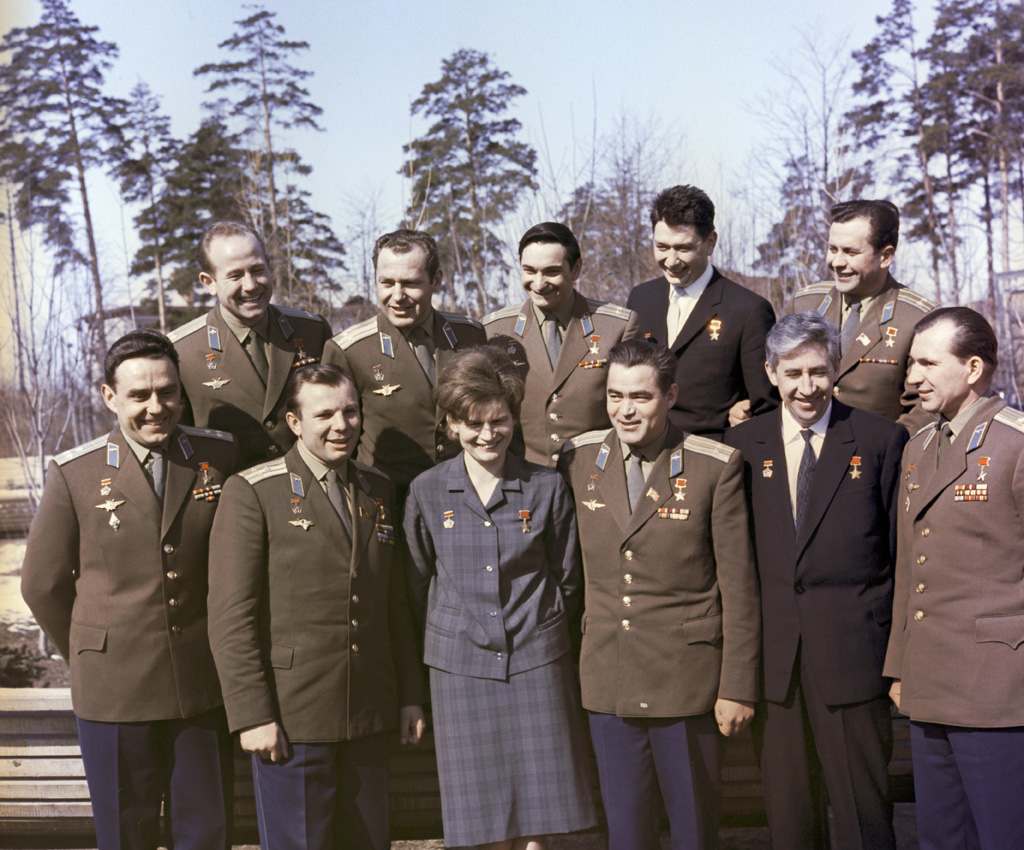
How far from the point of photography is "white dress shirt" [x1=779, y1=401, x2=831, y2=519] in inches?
159

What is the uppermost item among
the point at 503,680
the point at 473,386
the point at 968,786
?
the point at 473,386

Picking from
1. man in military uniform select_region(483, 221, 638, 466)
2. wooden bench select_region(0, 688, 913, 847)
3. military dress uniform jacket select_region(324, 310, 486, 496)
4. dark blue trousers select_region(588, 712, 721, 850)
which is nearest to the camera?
dark blue trousers select_region(588, 712, 721, 850)

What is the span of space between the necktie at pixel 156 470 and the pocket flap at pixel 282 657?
2.21ft

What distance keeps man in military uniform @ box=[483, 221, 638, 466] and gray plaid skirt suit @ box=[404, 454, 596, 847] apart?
769mm

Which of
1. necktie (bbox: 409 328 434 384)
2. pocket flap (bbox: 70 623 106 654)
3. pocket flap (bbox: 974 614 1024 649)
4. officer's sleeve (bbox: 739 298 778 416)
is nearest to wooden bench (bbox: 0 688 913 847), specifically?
pocket flap (bbox: 70 623 106 654)

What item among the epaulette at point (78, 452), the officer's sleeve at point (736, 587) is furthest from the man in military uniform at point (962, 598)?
the epaulette at point (78, 452)

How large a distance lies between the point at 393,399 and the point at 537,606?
111 cm

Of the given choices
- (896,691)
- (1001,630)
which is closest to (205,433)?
(896,691)

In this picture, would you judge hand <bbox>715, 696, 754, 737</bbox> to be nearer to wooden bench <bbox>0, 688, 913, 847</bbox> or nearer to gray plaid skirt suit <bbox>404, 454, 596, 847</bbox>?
gray plaid skirt suit <bbox>404, 454, 596, 847</bbox>

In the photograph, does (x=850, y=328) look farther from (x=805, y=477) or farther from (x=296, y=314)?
(x=296, y=314)

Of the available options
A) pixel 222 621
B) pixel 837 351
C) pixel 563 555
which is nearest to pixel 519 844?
pixel 563 555

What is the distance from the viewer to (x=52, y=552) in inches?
155

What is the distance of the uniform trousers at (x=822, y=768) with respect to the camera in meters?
3.91

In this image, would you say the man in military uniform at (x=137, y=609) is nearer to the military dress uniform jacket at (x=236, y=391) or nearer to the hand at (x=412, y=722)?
the military dress uniform jacket at (x=236, y=391)
